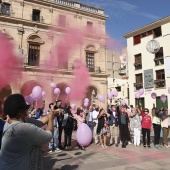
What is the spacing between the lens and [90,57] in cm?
2312

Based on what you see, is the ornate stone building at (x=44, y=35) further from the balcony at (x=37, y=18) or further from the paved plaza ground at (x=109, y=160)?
the paved plaza ground at (x=109, y=160)

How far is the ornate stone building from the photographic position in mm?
19312

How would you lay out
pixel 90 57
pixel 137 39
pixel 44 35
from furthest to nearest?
pixel 137 39 → pixel 90 57 → pixel 44 35

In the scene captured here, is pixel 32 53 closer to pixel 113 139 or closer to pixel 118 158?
pixel 113 139

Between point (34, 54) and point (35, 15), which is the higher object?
point (35, 15)

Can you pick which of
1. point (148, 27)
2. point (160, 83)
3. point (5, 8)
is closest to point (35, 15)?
point (5, 8)

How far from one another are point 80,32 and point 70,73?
9565 mm

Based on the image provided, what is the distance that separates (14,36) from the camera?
1964cm

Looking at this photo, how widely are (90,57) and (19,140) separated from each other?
21.7 meters

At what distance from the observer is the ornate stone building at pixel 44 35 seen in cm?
1931

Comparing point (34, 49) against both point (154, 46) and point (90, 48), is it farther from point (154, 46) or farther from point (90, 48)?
point (154, 46)

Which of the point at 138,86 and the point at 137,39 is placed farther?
the point at 137,39

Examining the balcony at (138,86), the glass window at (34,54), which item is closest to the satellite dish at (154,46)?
the balcony at (138,86)

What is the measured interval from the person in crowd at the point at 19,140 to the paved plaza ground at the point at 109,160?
12.8ft
